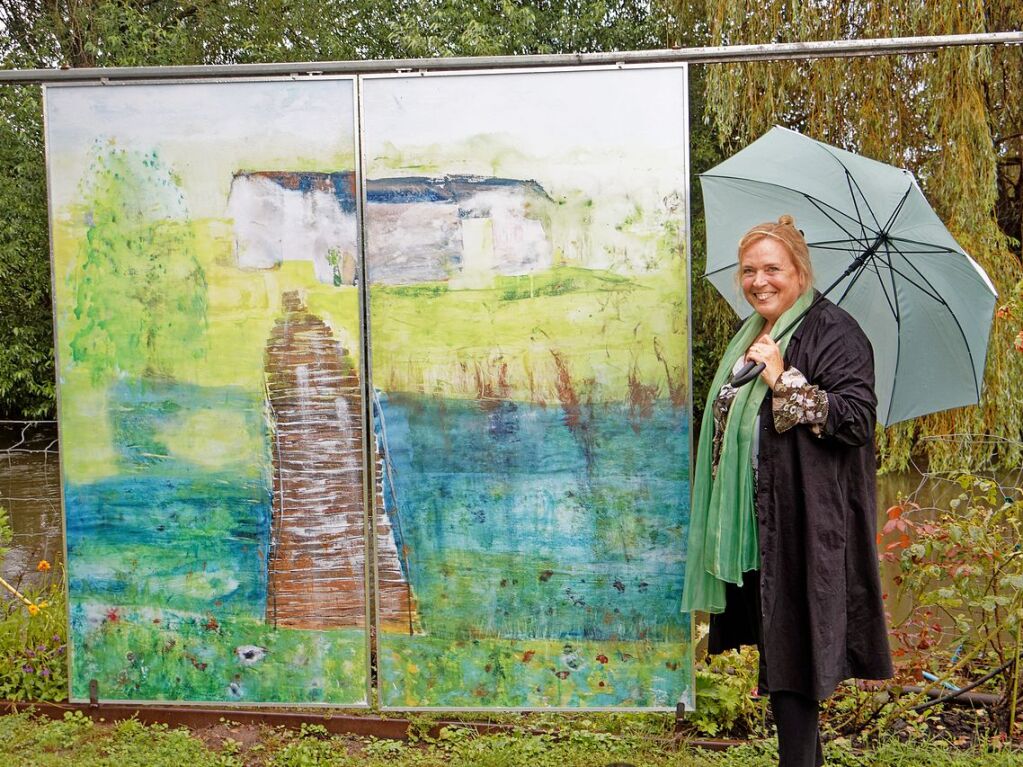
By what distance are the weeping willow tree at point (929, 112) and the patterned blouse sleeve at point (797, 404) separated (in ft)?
14.3

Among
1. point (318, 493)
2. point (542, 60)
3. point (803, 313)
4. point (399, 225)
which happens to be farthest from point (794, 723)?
point (542, 60)

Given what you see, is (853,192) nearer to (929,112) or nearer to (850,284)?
(850,284)

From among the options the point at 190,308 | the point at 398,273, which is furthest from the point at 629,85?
the point at 190,308

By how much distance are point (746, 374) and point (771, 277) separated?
0.28 metres

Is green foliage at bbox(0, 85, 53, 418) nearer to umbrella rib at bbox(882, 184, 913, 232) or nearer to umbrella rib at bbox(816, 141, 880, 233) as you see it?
umbrella rib at bbox(816, 141, 880, 233)

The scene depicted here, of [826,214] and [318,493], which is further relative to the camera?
[318,493]

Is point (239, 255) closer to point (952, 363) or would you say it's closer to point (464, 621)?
point (464, 621)

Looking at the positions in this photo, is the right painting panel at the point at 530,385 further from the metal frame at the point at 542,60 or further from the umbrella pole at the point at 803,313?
the umbrella pole at the point at 803,313

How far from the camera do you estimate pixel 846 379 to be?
2.12m

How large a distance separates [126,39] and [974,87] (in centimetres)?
946

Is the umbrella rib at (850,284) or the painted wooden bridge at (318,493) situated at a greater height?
the umbrella rib at (850,284)

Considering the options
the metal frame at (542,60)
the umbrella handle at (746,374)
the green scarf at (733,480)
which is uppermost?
the metal frame at (542,60)

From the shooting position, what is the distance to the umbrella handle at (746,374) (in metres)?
2.21

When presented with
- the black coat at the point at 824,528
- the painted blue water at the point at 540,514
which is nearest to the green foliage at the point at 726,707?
the painted blue water at the point at 540,514
